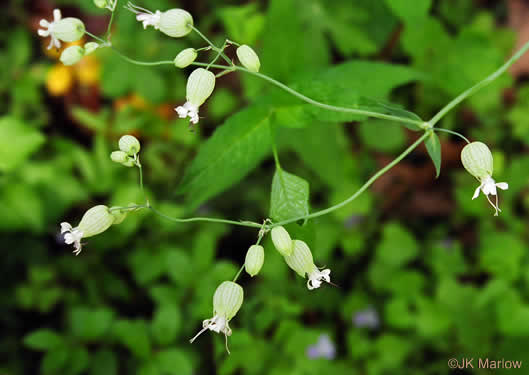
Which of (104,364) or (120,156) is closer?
(120,156)

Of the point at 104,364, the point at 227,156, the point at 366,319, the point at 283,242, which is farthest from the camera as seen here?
the point at 366,319

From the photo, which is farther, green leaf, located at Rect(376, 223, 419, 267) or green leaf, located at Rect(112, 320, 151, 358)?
green leaf, located at Rect(376, 223, 419, 267)

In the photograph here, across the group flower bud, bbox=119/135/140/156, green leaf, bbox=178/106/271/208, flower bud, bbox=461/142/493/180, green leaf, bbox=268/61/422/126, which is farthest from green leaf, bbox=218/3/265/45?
flower bud, bbox=461/142/493/180

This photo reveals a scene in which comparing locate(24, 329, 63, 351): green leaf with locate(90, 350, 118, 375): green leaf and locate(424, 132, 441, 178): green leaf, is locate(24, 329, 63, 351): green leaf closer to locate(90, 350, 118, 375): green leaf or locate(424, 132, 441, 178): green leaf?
locate(90, 350, 118, 375): green leaf

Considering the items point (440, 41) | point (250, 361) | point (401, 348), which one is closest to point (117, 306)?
point (250, 361)

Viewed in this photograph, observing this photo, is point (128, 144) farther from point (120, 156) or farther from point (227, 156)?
point (227, 156)

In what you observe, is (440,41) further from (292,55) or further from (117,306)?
(117,306)

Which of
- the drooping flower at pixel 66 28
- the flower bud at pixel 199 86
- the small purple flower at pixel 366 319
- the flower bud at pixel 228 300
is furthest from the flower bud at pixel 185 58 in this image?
the small purple flower at pixel 366 319

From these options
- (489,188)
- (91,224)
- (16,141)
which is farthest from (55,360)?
(489,188)
